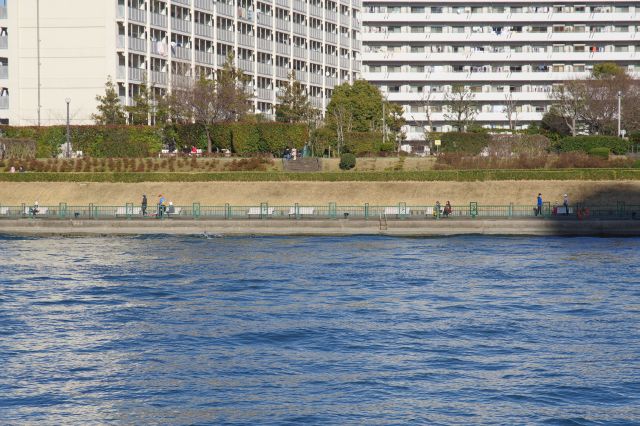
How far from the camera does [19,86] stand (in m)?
120

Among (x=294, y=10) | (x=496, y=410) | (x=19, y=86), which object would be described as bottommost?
(x=496, y=410)

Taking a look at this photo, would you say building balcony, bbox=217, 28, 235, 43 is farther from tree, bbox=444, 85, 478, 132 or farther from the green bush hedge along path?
the green bush hedge along path

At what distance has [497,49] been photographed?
168500 mm

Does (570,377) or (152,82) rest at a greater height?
(152,82)

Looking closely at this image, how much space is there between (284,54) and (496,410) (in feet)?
409

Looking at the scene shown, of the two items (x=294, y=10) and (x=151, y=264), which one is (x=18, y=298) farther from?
(x=294, y=10)

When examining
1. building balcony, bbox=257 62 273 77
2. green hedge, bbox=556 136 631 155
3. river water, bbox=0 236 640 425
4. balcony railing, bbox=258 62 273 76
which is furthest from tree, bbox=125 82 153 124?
river water, bbox=0 236 640 425

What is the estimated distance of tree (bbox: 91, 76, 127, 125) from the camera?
114062 mm

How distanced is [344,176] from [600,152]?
22367mm

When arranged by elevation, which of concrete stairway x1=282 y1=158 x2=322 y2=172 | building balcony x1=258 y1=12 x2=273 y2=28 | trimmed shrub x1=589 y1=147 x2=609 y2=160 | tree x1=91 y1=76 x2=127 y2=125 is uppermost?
building balcony x1=258 y1=12 x2=273 y2=28

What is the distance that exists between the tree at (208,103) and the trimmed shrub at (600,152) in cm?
3552

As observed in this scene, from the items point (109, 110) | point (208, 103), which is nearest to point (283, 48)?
point (208, 103)

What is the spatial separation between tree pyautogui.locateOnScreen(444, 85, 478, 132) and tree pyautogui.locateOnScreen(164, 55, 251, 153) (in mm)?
38217

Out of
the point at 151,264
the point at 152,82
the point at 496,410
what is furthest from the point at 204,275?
the point at 152,82
